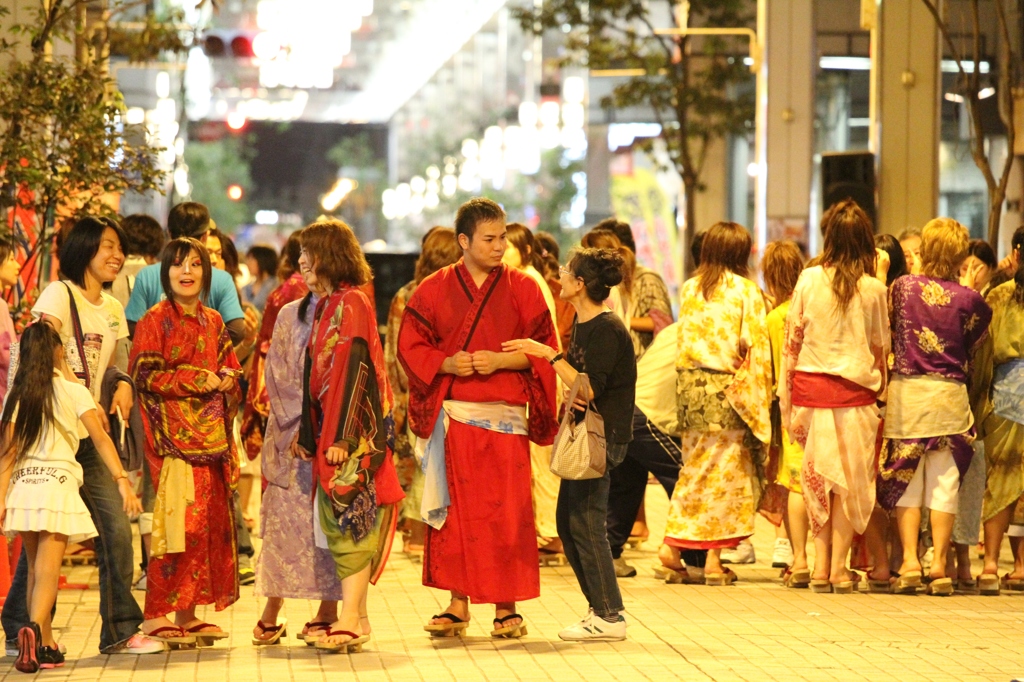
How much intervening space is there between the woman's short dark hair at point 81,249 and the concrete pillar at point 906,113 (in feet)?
37.9

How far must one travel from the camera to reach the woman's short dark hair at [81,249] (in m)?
6.59

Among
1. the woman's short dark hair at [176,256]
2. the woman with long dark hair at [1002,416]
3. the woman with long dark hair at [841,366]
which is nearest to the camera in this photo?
the woman's short dark hair at [176,256]

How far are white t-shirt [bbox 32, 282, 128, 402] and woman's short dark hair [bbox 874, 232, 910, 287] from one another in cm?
425

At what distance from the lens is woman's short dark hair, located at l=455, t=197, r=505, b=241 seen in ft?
22.1

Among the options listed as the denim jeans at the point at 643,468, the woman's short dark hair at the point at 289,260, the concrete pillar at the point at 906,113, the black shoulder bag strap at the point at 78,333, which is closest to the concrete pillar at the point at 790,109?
the concrete pillar at the point at 906,113

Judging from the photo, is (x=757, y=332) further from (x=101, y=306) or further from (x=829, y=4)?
(x=829, y=4)

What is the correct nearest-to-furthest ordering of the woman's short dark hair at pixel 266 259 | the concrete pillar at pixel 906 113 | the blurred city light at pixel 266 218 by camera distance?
the woman's short dark hair at pixel 266 259 → the concrete pillar at pixel 906 113 → the blurred city light at pixel 266 218

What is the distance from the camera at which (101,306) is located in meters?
6.68

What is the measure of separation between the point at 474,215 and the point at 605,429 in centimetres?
111

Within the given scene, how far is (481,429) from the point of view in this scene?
22.0ft

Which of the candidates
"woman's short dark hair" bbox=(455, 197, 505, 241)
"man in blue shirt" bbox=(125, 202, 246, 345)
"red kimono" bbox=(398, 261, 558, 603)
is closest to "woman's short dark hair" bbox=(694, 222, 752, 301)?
"red kimono" bbox=(398, 261, 558, 603)

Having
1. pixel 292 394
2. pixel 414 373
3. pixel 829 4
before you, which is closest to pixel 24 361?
pixel 292 394

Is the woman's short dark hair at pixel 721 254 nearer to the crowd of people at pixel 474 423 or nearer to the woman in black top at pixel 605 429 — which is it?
the crowd of people at pixel 474 423

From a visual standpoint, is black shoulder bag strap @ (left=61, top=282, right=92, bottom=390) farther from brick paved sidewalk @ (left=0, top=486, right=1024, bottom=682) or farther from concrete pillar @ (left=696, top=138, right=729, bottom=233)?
concrete pillar @ (left=696, top=138, right=729, bottom=233)
